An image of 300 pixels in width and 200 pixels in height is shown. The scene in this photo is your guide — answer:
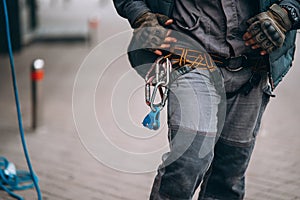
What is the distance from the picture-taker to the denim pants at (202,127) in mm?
2688

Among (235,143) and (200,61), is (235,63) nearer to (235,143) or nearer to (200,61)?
(200,61)

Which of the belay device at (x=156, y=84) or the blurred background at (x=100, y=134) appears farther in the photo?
the blurred background at (x=100, y=134)

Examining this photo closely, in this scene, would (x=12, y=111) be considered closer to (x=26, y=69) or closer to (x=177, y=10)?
(x=26, y=69)

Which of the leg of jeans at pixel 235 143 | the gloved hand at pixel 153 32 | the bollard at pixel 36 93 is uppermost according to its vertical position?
the gloved hand at pixel 153 32

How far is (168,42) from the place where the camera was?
9.03 feet

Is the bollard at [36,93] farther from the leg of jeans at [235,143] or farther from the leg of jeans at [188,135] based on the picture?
the leg of jeans at [188,135]

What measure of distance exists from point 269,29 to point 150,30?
560mm

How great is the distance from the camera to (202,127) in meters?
2.71

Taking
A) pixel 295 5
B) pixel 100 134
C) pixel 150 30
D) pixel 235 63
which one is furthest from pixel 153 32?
pixel 100 134

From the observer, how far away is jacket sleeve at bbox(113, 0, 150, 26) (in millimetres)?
2846

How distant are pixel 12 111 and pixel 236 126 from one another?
436 centimetres

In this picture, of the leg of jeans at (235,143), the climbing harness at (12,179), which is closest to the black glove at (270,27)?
the leg of jeans at (235,143)

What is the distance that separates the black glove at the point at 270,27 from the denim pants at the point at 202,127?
9.8 inches

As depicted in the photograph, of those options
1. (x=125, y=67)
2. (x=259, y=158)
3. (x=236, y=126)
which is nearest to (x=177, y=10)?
(x=236, y=126)
